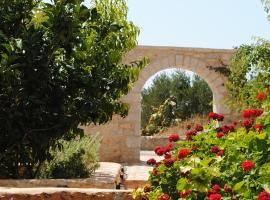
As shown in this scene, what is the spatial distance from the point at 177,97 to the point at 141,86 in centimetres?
1227

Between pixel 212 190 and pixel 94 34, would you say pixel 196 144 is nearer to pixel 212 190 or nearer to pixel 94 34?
pixel 212 190

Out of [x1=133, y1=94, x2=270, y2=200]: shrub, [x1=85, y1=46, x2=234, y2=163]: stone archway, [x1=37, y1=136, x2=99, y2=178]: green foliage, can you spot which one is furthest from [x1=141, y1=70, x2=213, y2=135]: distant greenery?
[x1=133, y1=94, x2=270, y2=200]: shrub

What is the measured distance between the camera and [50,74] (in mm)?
4715

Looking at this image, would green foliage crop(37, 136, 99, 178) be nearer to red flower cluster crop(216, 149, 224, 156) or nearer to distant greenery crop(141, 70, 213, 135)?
red flower cluster crop(216, 149, 224, 156)

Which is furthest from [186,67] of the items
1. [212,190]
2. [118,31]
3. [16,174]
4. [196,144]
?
[212,190]

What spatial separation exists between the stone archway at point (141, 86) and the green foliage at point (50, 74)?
5.61m

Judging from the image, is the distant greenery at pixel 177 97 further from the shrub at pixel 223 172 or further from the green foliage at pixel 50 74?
the shrub at pixel 223 172

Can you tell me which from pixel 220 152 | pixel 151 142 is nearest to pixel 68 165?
pixel 220 152

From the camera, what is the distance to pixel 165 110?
2044 cm

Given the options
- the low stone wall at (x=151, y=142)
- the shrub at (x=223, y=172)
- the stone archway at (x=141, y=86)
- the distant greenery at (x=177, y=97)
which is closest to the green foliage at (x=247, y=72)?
the stone archway at (x=141, y=86)

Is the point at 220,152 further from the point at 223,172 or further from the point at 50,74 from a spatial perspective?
the point at 50,74

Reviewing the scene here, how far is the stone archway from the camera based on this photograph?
35.4ft

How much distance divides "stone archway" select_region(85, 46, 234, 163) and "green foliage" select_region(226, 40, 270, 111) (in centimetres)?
37

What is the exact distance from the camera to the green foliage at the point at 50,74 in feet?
14.7
